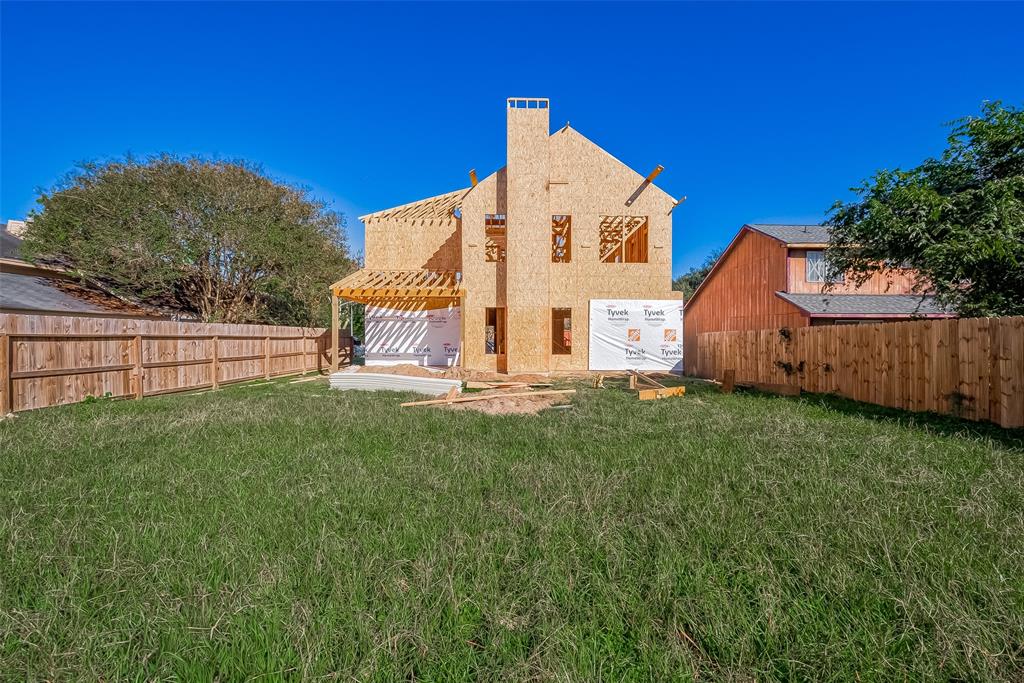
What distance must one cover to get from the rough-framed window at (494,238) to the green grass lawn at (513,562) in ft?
45.7

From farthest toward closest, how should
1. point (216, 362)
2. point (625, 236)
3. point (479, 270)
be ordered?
point (625, 236)
point (479, 270)
point (216, 362)

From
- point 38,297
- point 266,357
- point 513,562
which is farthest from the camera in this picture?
point 266,357

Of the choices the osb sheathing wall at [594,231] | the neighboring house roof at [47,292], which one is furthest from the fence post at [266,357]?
the osb sheathing wall at [594,231]

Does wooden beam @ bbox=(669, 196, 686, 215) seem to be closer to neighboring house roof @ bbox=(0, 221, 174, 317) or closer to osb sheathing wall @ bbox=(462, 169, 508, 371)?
osb sheathing wall @ bbox=(462, 169, 508, 371)

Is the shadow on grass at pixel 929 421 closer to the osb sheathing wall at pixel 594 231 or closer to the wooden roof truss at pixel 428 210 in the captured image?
the osb sheathing wall at pixel 594 231

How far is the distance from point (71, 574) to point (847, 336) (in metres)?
12.2

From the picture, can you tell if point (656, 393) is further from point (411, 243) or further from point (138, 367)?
point (411, 243)

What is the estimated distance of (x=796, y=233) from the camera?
59.3 ft

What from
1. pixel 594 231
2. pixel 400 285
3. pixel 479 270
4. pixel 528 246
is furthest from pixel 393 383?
pixel 594 231

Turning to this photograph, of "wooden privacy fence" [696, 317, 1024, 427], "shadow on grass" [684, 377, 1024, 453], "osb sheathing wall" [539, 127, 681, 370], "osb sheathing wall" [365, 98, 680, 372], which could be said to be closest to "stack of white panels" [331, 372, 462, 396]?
"osb sheathing wall" [365, 98, 680, 372]

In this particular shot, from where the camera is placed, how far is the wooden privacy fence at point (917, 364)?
6.27 meters

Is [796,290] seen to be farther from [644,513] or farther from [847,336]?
[644,513]

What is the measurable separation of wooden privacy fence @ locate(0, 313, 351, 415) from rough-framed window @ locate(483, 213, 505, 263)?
8.73m

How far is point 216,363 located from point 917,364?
16068mm
